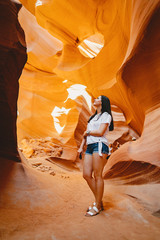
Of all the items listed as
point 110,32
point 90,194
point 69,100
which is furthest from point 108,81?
point 90,194

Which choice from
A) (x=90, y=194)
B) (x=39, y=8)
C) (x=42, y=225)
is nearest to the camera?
(x=42, y=225)

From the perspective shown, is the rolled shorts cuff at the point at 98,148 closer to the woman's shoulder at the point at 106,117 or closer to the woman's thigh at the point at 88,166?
the woman's thigh at the point at 88,166

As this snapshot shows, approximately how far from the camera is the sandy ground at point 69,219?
1.57 metres

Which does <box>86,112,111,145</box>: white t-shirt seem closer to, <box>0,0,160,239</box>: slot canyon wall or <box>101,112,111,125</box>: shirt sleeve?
<box>101,112,111,125</box>: shirt sleeve

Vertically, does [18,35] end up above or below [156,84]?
below

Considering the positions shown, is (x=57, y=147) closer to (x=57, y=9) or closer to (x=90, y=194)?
(x=90, y=194)

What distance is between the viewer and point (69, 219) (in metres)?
1.97

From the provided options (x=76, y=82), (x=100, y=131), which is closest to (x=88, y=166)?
(x=100, y=131)

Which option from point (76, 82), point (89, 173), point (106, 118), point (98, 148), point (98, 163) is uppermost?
point (106, 118)

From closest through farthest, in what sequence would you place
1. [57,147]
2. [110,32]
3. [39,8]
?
[110,32] → [39,8] → [57,147]

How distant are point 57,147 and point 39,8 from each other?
6.68m

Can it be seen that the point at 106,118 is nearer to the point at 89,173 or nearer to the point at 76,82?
the point at 89,173

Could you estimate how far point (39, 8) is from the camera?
6730 mm

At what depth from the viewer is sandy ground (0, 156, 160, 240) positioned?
157cm
